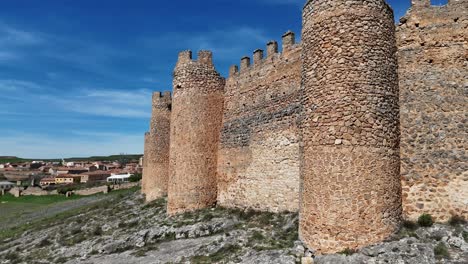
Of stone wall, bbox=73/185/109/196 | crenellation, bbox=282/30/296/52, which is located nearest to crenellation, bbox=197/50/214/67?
crenellation, bbox=282/30/296/52

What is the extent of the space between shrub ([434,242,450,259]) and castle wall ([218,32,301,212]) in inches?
215

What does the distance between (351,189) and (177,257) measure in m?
5.24

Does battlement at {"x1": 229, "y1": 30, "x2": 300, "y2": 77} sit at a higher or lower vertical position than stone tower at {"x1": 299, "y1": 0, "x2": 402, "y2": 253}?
higher

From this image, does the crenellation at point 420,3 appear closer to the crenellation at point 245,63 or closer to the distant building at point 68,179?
the crenellation at point 245,63

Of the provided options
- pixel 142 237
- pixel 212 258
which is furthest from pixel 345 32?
pixel 142 237

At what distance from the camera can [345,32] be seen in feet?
31.6

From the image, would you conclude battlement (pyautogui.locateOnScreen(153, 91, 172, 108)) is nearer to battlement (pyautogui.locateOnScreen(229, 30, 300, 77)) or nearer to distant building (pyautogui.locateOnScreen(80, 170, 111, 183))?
battlement (pyautogui.locateOnScreen(229, 30, 300, 77))

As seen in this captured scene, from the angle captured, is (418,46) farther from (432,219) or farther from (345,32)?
(432,219)

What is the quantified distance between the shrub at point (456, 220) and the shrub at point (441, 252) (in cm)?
106

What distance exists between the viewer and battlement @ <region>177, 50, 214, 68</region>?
60.1 feet

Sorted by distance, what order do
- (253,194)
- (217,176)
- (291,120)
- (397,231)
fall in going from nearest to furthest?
(397,231)
(291,120)
(253,194)
(217,176)

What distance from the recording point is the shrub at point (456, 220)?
9148 millimetres

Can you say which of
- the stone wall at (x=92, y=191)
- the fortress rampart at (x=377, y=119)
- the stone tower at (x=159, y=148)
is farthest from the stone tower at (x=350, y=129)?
the stone wall at (x=92, y=191)

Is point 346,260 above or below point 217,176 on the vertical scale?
below
